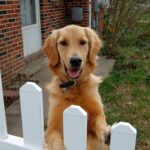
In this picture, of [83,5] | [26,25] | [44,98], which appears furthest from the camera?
[83,5]

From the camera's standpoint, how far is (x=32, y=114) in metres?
1.91

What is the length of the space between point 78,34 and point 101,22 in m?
8.68

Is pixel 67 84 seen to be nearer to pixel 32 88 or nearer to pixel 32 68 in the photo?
pixel 32 88

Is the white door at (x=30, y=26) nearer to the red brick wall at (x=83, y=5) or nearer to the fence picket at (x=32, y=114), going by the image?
the red brick wall at (x=83, y=5)

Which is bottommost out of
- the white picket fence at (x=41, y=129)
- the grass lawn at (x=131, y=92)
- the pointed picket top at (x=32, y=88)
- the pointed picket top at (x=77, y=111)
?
the grass lawn at (x=131, y=92)

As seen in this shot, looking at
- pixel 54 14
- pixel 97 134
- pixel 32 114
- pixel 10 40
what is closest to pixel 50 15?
pixel 54 14

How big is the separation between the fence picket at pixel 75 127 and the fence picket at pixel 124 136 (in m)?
0.18

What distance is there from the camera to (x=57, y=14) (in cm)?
783

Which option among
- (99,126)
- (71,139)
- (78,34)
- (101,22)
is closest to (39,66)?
→ (78,34)

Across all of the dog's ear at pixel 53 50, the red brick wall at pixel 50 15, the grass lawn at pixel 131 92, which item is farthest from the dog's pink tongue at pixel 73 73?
the red brick wall at pixel 50 15

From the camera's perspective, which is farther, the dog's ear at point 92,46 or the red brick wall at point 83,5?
the red brick wall at point 83,5

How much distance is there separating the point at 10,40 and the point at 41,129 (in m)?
3.66

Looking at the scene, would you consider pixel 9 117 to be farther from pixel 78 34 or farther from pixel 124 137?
pixel 124 137

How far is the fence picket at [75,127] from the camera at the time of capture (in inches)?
64.9
